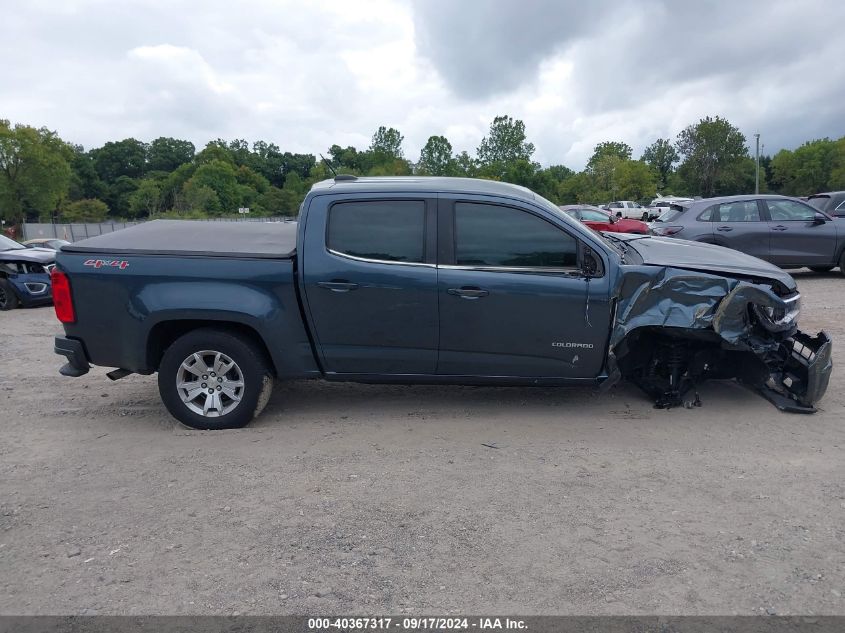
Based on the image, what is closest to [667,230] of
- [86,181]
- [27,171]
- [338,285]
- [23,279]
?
[338,285]

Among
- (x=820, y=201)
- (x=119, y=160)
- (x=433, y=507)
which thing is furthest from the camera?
(x=119, y=160)

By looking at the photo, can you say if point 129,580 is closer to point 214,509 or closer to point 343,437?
point 214,509

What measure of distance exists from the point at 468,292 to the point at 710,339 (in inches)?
76.8

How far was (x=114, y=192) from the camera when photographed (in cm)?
10038

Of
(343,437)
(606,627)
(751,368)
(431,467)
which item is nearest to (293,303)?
(343,437)

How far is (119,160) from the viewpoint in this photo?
10756 centimetres

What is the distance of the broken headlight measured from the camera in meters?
4.98

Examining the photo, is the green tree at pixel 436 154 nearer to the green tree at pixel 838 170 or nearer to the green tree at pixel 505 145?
the green tree at pixel 505 145

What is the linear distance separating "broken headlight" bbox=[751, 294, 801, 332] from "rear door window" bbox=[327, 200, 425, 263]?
2632 mm

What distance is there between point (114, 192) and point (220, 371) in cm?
10760

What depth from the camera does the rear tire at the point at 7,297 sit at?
11750 mm

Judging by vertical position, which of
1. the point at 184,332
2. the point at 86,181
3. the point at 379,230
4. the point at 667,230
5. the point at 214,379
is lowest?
the point at 214,379

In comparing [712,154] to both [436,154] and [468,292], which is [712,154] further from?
[468,292]

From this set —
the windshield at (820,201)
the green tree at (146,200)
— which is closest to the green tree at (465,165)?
the green tree at (146,200)
